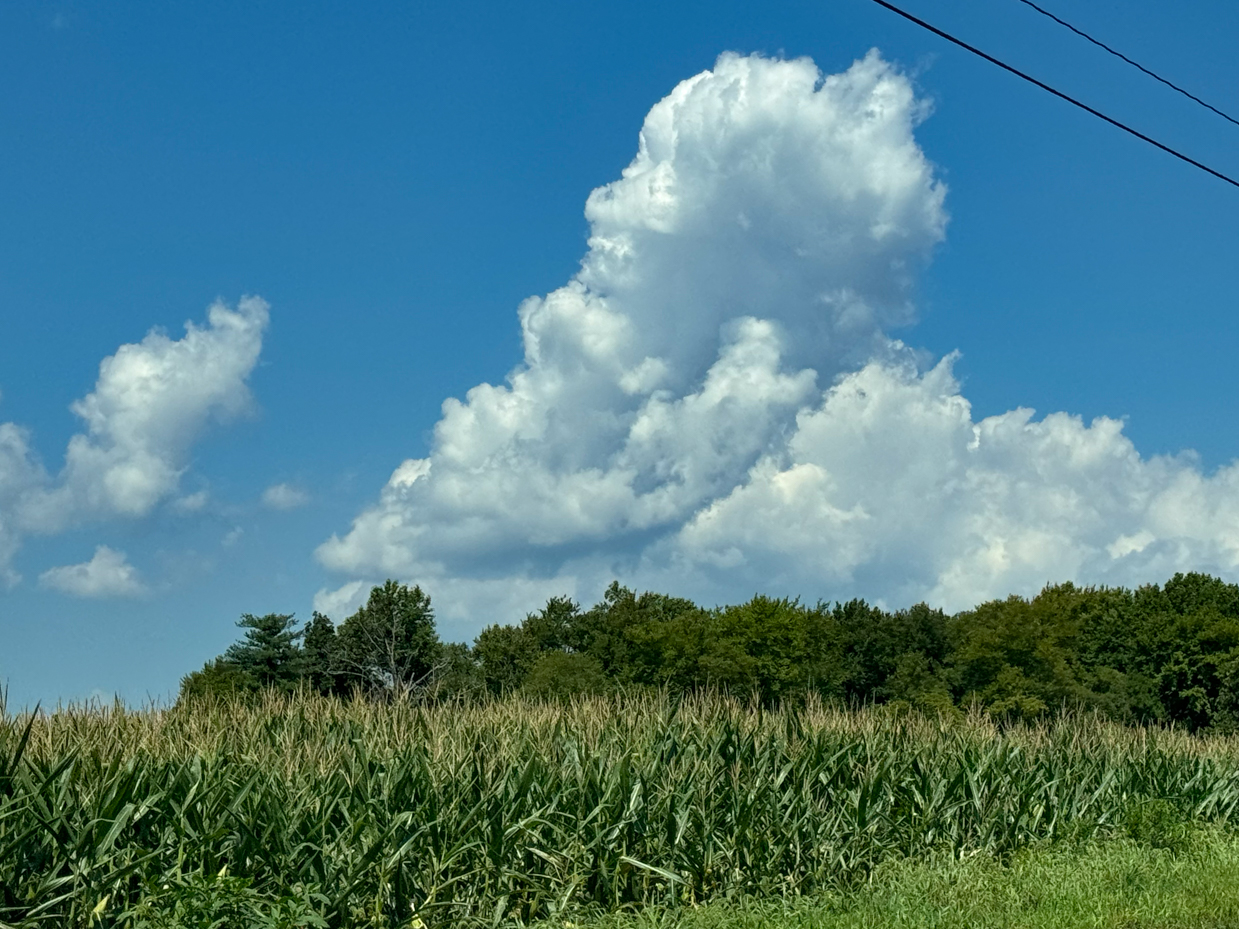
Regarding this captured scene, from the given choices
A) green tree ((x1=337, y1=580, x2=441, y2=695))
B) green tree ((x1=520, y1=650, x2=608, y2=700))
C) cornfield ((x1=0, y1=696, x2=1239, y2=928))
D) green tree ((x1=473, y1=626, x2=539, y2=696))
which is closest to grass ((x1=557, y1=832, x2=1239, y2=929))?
cornfield ((x1=0, y1=696, x2=1239, y2=928))

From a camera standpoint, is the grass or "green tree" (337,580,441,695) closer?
the grass

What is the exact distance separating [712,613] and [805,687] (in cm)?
1128

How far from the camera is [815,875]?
1303 centimetres

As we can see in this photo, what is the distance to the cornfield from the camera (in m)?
9.16

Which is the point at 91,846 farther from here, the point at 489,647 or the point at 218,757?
the point at 489,647

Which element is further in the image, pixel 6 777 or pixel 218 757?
pixel 218 757

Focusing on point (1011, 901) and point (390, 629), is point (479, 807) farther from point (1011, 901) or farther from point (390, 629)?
point (390, 629)

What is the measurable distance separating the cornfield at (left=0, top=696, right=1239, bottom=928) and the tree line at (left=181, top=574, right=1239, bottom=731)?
4079 cm

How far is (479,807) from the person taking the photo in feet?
34.5

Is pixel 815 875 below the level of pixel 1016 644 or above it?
below

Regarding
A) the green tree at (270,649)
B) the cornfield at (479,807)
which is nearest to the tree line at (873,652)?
the green tree at (270,649)

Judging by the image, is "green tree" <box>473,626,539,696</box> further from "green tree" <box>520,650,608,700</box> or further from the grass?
the grass

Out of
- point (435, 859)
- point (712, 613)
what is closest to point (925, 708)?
point (712, 613)

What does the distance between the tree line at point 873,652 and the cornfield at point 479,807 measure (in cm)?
4079
